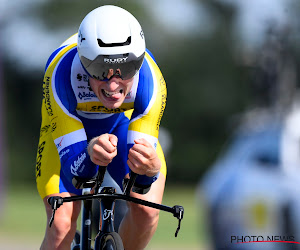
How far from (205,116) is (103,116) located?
1314 inches

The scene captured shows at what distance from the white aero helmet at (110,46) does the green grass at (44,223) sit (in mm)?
7158

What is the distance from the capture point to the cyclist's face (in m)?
5.43

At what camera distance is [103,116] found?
20.9 feet

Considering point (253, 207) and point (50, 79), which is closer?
point (50, 79)

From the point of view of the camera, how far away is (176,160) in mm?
37719

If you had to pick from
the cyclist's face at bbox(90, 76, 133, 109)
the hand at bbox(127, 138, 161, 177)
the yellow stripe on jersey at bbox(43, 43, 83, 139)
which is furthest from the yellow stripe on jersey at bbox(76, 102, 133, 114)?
the hand at bbox(127, 138, 161, 177)

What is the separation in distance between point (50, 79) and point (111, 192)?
1.11 metres

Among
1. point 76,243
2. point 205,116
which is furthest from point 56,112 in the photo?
point 205,116

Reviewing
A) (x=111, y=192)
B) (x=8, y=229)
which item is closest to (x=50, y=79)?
(x=111, y=192)

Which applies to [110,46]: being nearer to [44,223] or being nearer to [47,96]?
[47,96]

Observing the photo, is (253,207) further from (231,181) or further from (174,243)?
(174,243)

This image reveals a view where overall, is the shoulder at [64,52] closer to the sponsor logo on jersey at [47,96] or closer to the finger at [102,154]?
the sponsor logo on jersey at [47,96]

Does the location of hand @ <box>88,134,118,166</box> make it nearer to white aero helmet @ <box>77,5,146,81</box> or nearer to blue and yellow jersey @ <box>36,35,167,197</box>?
blue and yellow jersey @ <box>36,35,167,197</box>

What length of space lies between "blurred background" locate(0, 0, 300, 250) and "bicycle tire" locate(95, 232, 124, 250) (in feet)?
7.07
